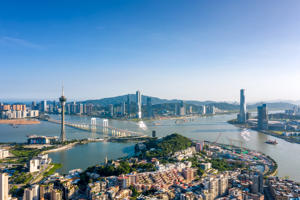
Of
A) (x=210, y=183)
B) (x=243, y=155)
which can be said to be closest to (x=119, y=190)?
(x=210, y=183)

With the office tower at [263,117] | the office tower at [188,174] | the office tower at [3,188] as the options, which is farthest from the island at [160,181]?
the office tower at [263,117]

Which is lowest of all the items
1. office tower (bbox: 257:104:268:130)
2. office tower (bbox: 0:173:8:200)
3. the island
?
the island

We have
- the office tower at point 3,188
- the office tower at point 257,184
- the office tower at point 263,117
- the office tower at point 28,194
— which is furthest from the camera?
the office tower at point 263,117

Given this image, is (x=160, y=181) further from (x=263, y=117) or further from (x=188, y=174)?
(x=263, y=117)

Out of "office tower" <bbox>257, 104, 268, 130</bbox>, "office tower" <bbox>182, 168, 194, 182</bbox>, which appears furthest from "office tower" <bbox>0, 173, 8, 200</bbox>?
"office tower" <bbox>257, 104, 268, 130</bbox>

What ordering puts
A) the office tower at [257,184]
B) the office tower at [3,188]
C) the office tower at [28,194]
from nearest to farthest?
the office tower at [3,188] → the office tower at [28,194] → the office tower at [257,184]

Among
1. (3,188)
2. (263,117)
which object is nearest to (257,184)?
(3,188)

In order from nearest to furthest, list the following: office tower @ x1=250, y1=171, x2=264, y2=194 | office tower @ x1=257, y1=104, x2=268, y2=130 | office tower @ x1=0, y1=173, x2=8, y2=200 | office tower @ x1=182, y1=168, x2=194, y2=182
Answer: office tower @ x1=0, y1=173, x2=8, y2=200 < office tower @ x1=250, y1=171, x2=264, y2=194 < office tower @ x1=182, y1=168, x2=194, y2=182 < office tower @ x1=257, y1=104, x2=268, y2=130

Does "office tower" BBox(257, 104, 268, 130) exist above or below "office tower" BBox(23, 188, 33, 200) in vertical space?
above

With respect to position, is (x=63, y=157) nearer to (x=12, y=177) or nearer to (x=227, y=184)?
(x=12, y=177)

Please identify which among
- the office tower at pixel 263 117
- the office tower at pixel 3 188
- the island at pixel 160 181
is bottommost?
the island at pixel 160 181

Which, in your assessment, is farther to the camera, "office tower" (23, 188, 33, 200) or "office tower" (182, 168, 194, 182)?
"office tower" (182, 168, 194, 182)

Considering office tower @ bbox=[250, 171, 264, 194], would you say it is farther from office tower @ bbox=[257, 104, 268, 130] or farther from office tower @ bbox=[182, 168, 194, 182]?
office tower @ bbox=[257, 104, 268, 130]

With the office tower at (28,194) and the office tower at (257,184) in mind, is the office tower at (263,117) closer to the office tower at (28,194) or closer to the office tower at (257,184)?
the office tower at (257,184)
